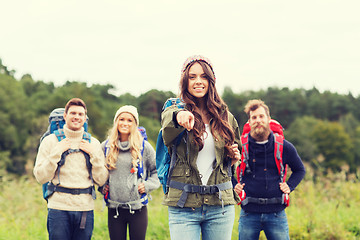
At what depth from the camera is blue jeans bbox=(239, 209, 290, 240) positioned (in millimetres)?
4043

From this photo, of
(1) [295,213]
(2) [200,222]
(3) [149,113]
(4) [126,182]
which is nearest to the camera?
(2) [200,222]

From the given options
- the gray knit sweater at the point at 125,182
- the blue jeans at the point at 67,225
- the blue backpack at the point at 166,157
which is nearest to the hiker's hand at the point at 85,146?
the gray knit sweater at the point at 125,182

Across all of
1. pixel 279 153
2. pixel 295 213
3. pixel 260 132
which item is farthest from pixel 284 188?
pixel 295 213

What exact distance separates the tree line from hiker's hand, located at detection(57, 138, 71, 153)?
3189 centimetres

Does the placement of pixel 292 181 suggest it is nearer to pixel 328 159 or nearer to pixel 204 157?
pixel 204 157

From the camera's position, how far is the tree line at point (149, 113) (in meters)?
55.9

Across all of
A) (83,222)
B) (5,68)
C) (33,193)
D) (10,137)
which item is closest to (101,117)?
(10,137)

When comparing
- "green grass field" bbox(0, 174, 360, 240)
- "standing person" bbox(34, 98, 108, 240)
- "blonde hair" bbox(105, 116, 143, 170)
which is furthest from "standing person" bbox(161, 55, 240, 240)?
"green grass field" bbox(0, 174, 360, 240)

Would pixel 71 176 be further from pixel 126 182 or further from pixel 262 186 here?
pixel 262 186

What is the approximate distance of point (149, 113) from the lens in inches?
2923

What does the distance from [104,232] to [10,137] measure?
52842 mm

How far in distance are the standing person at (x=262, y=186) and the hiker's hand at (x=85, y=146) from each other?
1.61 meters

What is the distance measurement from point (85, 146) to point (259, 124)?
6.03 feet

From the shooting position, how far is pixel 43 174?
4109mm
